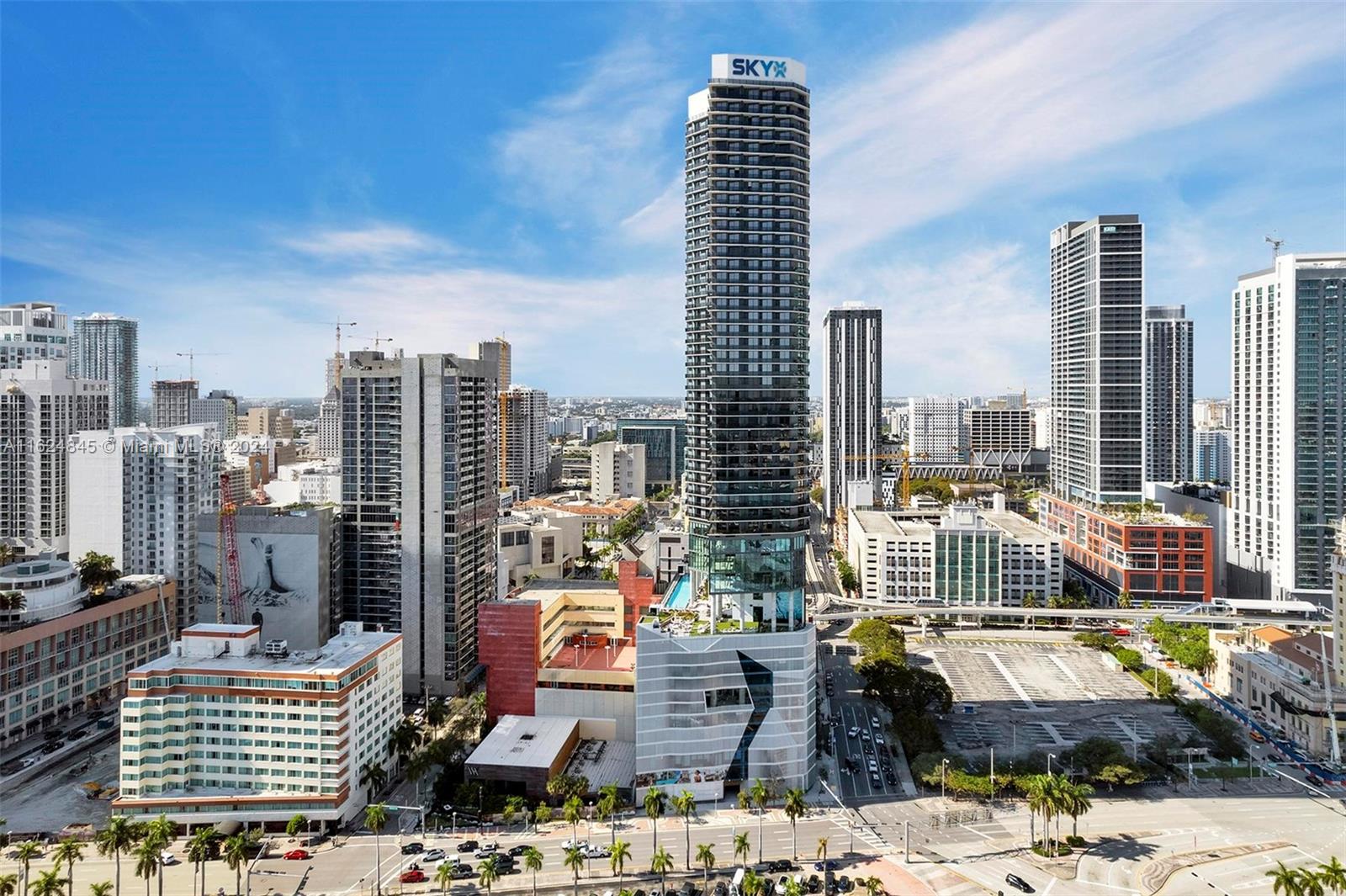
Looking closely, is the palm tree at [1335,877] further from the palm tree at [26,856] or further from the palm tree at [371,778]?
the palm tree at [26,856]

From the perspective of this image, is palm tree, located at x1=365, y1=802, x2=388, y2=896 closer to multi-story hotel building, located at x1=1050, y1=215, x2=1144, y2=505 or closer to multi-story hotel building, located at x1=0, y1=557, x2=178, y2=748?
multi-story hotel building, located at x1=0, y1=557, x2=178, y2=748

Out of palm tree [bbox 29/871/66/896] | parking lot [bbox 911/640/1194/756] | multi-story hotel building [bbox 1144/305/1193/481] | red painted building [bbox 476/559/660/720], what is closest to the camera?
palm tree [bbox 29/871/66/896]

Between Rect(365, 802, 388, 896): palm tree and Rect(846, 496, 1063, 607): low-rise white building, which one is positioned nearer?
Rect(365, 802, 388, 896): palm tree

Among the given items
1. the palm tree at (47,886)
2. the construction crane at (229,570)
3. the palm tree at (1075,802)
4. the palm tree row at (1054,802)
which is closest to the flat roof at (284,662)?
the palm tree at (47,886)

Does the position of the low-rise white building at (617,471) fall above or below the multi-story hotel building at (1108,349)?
below

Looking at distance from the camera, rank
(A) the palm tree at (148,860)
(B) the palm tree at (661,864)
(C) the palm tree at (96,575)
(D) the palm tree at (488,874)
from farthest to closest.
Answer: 1. (C) the palm tree at (96,575)
2. (D) the palm tree at (488,874)
3. (B) the palm tree at (661,864)
4. (A) the palm tree at (148,860)

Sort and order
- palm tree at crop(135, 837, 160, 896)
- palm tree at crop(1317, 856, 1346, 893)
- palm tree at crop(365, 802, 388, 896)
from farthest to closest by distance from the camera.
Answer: palm tree at crop(365, 802, 388, 896), palm tree at crop(135, 837, 160, 896), palm tree at crop(1317, 856, 1346, 893)

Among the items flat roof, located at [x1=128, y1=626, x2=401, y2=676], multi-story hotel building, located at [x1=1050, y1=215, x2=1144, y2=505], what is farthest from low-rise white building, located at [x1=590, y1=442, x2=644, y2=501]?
flat roof, located at [x1=128, y1=626, x2=401, y2=676]
